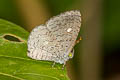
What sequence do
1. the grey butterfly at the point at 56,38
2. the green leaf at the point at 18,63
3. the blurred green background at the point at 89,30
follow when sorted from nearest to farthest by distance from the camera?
1. the green leaf at the point at 18,63
2. the grey butterfly at the point at 56,38
3. the blurred green background at the point at 89,30

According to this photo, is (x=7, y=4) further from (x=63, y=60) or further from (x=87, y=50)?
(x=63, y=60)

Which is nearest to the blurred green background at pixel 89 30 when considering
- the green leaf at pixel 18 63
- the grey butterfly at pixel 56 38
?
the grey butterfly at pixel 56 38

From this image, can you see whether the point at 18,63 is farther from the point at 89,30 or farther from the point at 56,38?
the point at 89,30

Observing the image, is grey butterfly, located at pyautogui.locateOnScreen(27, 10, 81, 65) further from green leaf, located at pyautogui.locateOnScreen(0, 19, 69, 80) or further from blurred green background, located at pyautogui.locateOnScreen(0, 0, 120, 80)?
blurred green background, located at pyautogui.locateOnScreen(0, 0, 120, 80)

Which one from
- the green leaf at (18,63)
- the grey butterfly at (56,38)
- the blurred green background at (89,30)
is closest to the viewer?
the green leaf at (18,63)

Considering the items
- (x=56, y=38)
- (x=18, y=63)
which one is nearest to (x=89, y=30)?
(x=56, y=38)

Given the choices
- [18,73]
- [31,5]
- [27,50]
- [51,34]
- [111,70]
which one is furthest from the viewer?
[111,70]

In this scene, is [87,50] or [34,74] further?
[87,50]

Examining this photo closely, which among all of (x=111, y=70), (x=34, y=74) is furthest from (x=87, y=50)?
(x=34, y=74)

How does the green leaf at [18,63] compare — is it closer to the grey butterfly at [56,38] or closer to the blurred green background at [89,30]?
the grey butterfly at [56,38]
